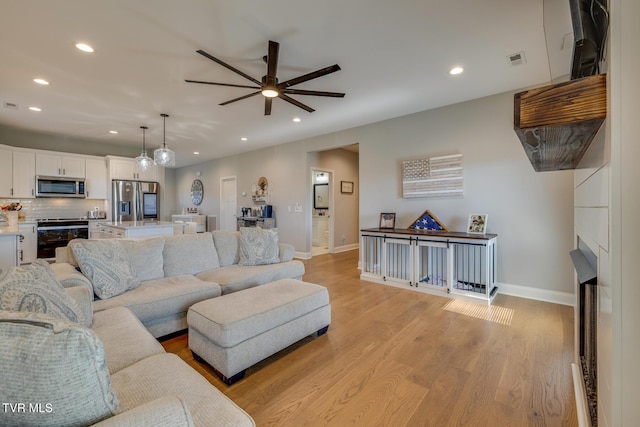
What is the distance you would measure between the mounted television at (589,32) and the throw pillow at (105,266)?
305cm

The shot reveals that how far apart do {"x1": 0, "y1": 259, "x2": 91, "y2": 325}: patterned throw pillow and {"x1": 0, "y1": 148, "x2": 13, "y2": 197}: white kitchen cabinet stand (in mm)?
5403

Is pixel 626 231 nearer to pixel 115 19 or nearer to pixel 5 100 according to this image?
pixel 115 19

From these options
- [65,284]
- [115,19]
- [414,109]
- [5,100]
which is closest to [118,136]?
[5,100]

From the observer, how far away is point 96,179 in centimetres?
598

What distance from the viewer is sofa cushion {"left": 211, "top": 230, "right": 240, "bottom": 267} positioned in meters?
3.32

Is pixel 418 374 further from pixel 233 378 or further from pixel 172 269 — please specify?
pixel 172 269

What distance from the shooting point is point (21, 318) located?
636 mm

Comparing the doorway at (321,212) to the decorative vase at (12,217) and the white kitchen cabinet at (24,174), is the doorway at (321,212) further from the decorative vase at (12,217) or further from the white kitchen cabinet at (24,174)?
the white kitchen cabinet at (24,174)

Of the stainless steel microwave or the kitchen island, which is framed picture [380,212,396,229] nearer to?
the kitchen island

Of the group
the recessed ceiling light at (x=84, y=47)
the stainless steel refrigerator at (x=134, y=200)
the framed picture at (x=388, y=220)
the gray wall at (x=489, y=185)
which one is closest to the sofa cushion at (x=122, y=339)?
the recessed ceiling light at (x=84, y=47)

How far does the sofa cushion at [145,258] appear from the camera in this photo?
102 inches

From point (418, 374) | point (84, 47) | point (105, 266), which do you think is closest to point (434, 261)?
point (418, 374)

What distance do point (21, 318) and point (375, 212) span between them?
4.37m

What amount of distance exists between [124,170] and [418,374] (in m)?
7.02
